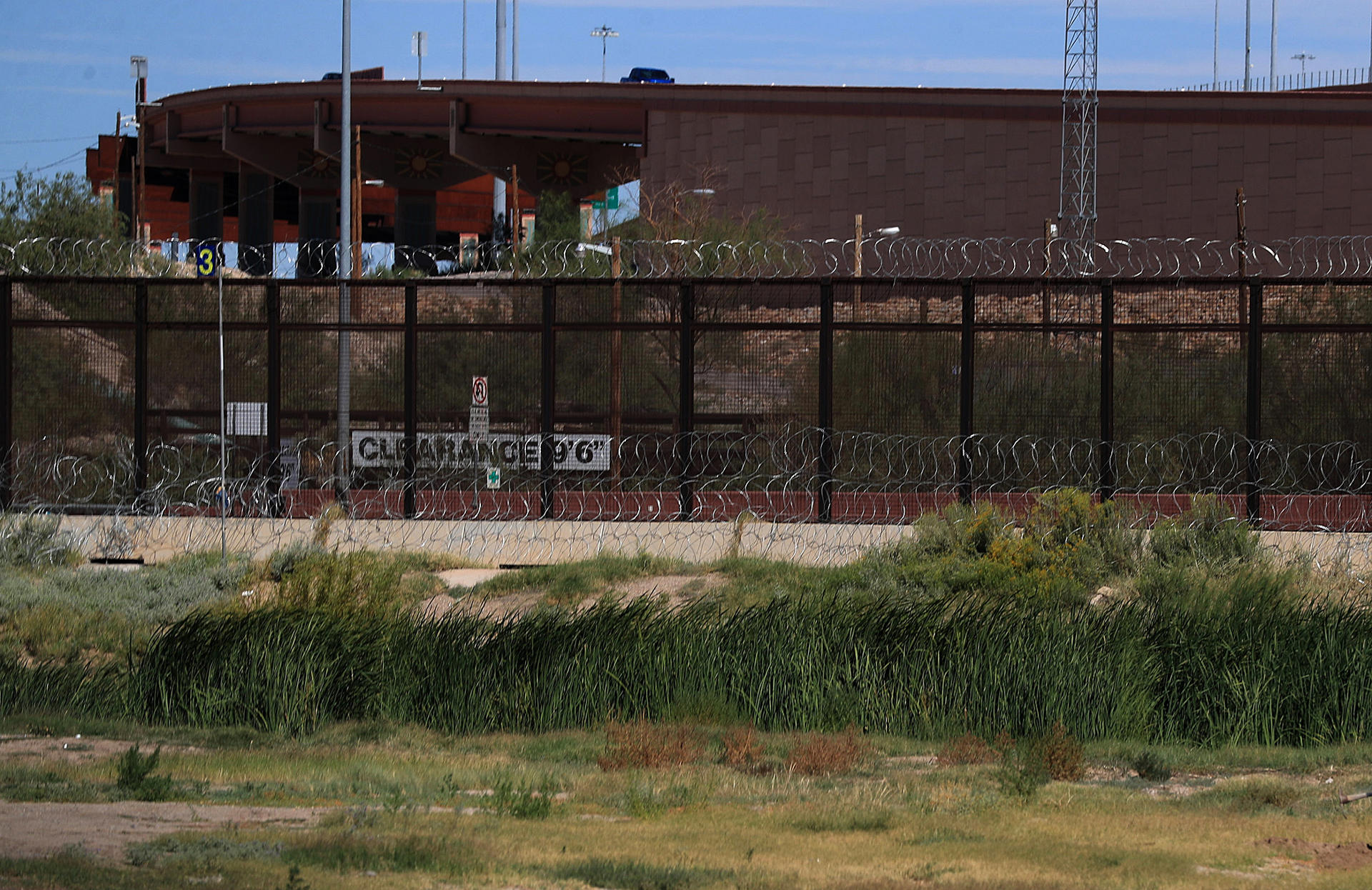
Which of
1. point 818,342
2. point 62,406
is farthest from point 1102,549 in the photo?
point 62,406

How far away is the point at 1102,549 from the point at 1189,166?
30.7m

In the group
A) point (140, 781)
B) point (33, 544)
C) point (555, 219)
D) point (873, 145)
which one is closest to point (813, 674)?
point (140, 781)

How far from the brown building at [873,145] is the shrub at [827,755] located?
3521 cm

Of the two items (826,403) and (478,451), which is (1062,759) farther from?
(478,451)

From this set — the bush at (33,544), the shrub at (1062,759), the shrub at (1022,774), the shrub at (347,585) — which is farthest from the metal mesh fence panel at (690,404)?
the shrub at (1062,759)

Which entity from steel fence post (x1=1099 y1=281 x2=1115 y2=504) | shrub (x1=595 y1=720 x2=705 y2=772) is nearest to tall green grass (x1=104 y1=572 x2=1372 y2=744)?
shrub (x1=595 y1=720 x2=705 y2=772)

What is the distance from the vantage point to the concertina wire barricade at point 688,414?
16.1m

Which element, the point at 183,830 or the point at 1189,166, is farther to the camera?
the point at 1189,166

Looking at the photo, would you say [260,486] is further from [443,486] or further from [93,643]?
[93,643]

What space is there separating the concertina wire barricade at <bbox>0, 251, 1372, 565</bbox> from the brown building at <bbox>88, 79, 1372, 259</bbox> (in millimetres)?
25546

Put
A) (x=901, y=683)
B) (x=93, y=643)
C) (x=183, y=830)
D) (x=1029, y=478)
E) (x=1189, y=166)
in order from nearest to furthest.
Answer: (x=183, y=830) → (x=901, y=683) → (x=93, y=643) → (x=1029, y=478) → (x=1189, y=166)

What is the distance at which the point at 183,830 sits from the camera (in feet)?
20.7

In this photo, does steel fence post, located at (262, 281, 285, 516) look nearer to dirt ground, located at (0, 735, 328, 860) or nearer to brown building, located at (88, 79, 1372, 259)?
dirt ground, located at (0, 735, 328, 860)

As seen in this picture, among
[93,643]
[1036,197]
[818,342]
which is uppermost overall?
[1036,197]
